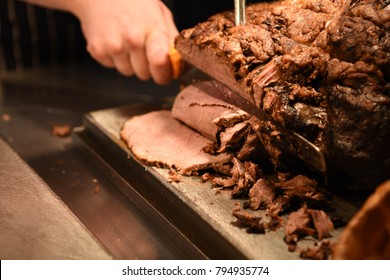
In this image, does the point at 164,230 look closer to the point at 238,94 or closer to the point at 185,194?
the point at 185,194

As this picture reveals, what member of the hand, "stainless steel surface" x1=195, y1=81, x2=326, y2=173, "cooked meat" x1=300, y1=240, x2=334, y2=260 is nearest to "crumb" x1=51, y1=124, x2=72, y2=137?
the hand

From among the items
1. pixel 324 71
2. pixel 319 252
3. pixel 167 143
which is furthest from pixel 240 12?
pixel 319 252

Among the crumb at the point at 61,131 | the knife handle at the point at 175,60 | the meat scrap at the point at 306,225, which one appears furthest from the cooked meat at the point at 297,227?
the crumb at the point at 61,131

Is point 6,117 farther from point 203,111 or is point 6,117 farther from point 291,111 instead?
point 291,111

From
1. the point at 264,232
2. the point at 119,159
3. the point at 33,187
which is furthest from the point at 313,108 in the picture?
the point at 33,187

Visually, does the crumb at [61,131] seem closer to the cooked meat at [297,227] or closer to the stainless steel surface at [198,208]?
the stainless steel surface at [198,208]

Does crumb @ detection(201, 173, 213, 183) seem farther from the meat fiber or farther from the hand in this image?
the hand

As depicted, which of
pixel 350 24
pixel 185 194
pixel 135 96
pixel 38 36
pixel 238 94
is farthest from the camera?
pixel 38 36
